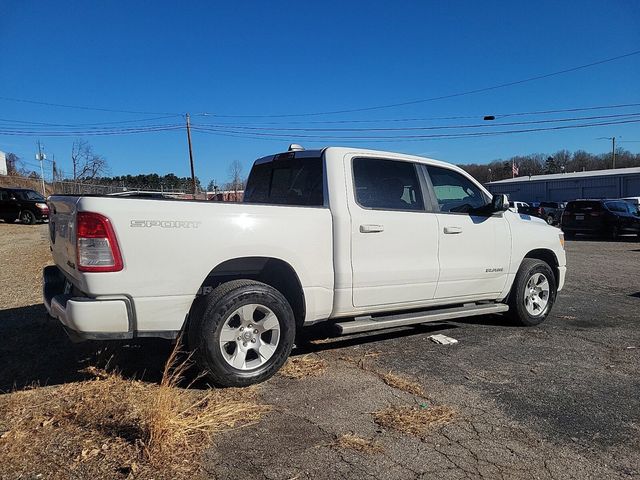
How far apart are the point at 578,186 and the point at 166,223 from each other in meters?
54.8

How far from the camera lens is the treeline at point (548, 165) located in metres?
95.9

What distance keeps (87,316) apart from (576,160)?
123962 mm

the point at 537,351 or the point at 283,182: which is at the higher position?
the point at 283,182

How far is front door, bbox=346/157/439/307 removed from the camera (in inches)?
182

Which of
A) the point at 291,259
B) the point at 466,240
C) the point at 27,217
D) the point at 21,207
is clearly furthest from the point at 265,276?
the point at 27,217

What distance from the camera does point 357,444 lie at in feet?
10.3

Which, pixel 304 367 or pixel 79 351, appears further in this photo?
pixel 79 351

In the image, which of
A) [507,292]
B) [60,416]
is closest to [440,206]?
[507,292]

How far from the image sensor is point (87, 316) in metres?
3.51

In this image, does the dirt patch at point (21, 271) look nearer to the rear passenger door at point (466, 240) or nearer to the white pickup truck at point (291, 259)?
the white pickup truck at point (291, 259)

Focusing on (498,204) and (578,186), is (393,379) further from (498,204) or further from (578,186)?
(578,186)

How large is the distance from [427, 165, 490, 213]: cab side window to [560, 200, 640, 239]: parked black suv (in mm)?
17180

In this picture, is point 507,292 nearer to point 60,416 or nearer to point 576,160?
point 60,416

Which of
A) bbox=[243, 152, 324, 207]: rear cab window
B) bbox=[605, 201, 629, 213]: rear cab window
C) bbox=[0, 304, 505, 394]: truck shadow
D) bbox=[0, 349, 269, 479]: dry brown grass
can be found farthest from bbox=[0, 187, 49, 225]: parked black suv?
bbox=[605, 201, 629, 213]: rear cab window
